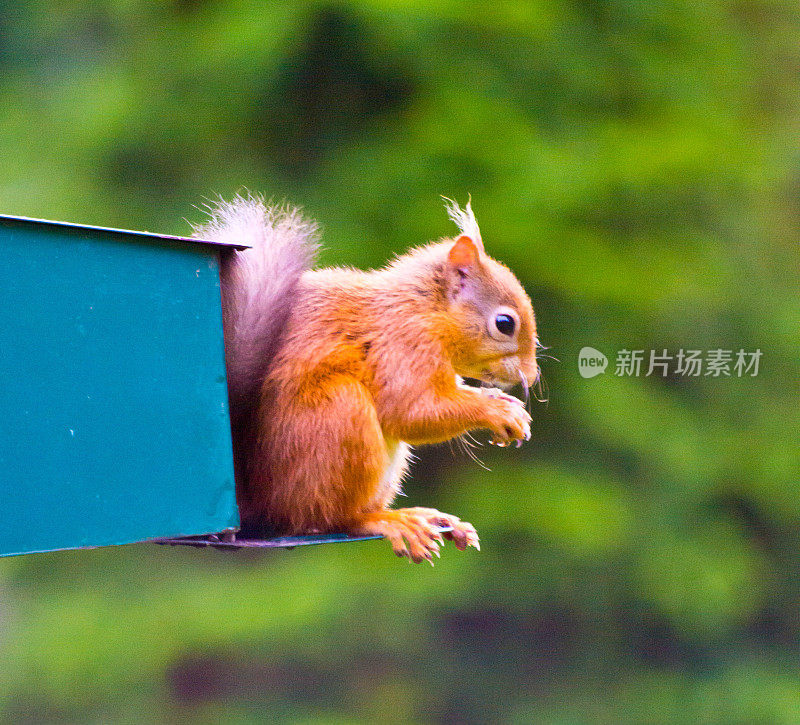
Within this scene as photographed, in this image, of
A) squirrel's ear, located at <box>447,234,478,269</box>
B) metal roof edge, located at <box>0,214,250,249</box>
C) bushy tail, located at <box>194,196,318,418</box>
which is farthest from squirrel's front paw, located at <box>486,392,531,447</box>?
metal roof edge, located at <box>0,214,250,249</box>

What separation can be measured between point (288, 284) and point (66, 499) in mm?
691

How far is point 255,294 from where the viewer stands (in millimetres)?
2232

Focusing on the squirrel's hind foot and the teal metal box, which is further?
the squirrel's hind foot

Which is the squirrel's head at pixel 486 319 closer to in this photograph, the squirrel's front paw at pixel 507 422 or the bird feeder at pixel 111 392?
the squirrel's front paw at pixel 507 422

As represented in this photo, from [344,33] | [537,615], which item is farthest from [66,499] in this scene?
[537,615]

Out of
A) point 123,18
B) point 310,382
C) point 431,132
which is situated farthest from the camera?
point 123,18

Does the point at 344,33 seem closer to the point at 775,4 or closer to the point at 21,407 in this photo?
the point at 775,4

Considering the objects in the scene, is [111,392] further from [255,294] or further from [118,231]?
[255,294]

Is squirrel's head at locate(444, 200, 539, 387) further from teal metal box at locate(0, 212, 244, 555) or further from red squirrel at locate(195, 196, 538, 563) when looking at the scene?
teal metal box at locate(0, 212, 244, 555)

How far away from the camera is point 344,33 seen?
5.25 meters

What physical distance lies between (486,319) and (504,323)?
0.13 feet

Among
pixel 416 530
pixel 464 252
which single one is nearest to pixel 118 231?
pixel 464 252

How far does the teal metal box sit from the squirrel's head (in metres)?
0.52

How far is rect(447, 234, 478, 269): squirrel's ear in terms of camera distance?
217 centimetres
